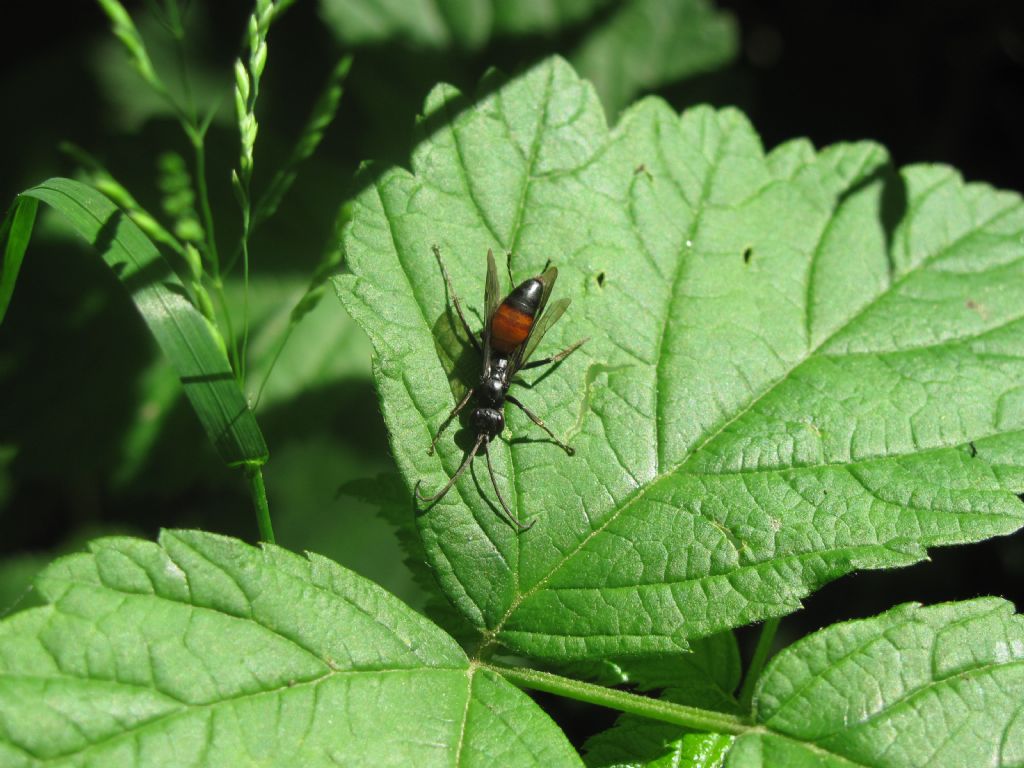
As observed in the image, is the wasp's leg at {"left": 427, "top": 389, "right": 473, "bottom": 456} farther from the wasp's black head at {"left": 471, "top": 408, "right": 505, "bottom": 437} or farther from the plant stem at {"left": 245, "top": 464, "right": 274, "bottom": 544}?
the plant stem at {"left": 245, "top": 464, "right": 274, "bottom": 544}

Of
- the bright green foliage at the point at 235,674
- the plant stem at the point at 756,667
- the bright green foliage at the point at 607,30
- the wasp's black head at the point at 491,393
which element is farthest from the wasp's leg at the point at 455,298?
the bright green foliage at the point at 607,30

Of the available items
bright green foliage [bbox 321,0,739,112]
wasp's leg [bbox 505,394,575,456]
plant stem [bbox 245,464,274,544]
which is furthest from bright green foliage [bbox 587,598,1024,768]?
bright green foliage [bbox 321,0,739,112]

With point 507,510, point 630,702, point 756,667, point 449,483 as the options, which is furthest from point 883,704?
point 449,483

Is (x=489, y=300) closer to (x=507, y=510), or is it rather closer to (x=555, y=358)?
(x=555, y=358)

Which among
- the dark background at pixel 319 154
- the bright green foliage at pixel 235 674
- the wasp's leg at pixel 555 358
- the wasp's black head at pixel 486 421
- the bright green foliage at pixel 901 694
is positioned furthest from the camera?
the dark background at pixel 319 154

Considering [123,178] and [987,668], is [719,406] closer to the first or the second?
[987,668]

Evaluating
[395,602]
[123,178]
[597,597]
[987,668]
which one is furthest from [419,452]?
[123,178]

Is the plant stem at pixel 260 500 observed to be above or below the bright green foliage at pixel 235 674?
above

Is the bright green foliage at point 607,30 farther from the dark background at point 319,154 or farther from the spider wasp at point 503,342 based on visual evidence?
the spider wasp at point 503,342
